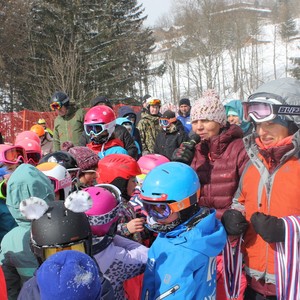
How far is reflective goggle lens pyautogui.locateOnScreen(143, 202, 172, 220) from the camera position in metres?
2.61

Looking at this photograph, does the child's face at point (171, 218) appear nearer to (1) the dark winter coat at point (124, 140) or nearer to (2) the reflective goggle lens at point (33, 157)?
(2) the reflective goggle lens at point (33, 157)

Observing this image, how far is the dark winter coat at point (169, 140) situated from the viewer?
7.58m

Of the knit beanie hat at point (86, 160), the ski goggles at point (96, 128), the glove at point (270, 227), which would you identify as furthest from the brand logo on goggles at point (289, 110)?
the ski goggles at point (96, 128)

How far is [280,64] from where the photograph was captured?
5331 centimetres

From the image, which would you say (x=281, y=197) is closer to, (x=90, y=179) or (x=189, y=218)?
(x=189, y=218)

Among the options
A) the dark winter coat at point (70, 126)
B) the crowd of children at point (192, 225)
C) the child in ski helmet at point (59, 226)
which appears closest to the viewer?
the child in ski helmet at point (59, 226)

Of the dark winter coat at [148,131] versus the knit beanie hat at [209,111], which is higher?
the knit beanie hat at [209,111]

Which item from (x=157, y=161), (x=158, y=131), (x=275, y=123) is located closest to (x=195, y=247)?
(x=275, y=123)

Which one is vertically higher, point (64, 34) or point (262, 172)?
point (64, 34)

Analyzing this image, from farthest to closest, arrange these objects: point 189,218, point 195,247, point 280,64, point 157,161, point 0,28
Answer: point 280,64 → point 0,28 → point 157,161 → point 189,218 → point 195,247

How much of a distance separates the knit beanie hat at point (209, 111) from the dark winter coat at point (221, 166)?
0.13 m

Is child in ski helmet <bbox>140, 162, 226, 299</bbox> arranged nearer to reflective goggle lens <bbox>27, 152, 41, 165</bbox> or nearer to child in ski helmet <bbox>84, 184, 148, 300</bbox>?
child in ski helmet <bbox>84, 184, 148, 300</bbox>

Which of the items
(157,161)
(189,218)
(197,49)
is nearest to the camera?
(189,218)

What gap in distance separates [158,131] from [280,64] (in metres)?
49.4
